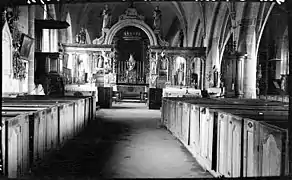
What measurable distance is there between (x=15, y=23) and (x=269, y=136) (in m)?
10.8

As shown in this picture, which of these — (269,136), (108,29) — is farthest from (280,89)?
(269,136)

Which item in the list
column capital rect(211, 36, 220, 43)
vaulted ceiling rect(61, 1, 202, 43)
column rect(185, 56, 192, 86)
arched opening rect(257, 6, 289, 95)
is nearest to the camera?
column rect(185, 56, 192, 86)

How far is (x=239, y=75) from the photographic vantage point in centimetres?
1599

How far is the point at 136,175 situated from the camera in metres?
Answer: 5.05

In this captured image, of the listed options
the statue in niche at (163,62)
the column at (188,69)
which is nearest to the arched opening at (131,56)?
the column at (188,69)

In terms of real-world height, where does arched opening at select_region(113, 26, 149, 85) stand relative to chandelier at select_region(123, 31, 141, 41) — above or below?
below

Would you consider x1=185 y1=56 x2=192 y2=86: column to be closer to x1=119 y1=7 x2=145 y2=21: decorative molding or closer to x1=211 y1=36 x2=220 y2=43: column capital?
x1=211 y1=36 x2=220 y2=43: column capital

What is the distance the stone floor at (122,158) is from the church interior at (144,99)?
0.8 inches

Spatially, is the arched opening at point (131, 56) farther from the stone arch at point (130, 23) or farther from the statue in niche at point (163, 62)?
the statue in niche at point (163, 62)

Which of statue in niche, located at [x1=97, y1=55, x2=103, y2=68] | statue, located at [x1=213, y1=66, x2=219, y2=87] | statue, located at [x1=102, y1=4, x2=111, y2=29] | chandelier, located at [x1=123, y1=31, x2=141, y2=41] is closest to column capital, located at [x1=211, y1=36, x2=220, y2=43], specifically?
statue, located at [x1=213, y1=66, x2=219, y2=87]

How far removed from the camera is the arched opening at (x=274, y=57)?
68.2ft

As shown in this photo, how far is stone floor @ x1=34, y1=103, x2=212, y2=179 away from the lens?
16.9ft

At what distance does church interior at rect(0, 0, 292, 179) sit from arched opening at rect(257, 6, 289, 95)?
0.07 m

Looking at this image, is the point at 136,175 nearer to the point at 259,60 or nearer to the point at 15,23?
the point at 15,23
